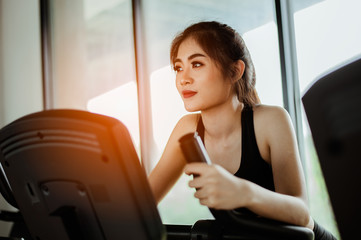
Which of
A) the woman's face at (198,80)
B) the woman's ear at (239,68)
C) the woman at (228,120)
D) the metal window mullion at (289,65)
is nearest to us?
the woman at (228,120)

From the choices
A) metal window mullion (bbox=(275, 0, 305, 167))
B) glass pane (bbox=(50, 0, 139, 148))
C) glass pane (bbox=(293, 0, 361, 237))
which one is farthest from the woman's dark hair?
glass pane (bbox=(50, 0, 139, 148))

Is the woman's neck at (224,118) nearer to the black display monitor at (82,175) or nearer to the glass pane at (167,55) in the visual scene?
the glass pane at (167,55)

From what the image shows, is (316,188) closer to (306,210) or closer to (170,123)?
(306,210)

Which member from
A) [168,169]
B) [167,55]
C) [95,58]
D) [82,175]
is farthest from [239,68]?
[95,58]

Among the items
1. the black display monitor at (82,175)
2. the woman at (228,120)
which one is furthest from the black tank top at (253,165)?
the black display monitor at (82,175)

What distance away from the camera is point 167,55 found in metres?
2.90

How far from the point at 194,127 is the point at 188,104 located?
23 cm

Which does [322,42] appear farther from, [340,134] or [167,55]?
[340,134]

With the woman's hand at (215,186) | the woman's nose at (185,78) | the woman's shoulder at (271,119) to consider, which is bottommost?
the woman's hand at (215,186)

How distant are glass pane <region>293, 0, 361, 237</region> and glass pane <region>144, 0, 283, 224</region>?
15 cm

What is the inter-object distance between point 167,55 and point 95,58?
2.95 ft

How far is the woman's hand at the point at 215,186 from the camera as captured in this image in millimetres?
674

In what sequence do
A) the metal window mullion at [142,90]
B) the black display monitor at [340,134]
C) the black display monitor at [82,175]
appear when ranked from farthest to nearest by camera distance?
the metal window mullion at [142,90], the black display monitor at [82,175], the black display monitor at [340,134]

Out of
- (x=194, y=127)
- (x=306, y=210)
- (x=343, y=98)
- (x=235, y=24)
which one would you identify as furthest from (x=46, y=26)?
(x=343, y=98)
